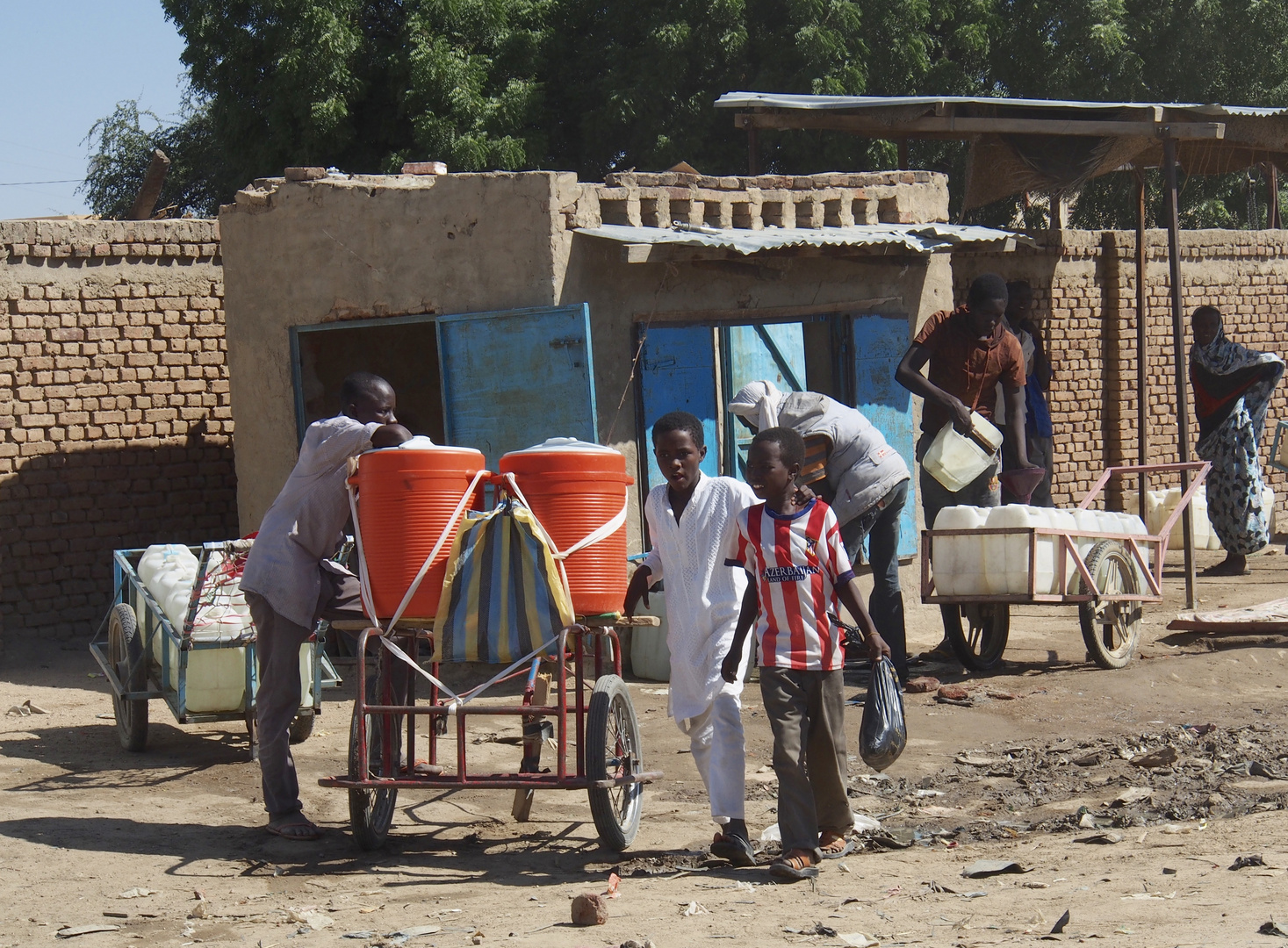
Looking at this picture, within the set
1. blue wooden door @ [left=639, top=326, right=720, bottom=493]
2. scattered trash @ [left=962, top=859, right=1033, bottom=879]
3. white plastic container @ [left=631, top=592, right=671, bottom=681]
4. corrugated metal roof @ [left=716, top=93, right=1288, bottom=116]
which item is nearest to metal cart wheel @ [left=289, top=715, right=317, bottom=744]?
white plastic container @ [left=631, top=592, right=671, bottom=681]

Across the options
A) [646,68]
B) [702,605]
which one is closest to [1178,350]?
[702,605]

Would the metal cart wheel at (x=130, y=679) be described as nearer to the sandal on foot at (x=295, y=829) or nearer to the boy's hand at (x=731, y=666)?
the sandal on foot at (x=295, y=829)

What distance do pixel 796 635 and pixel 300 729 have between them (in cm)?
313

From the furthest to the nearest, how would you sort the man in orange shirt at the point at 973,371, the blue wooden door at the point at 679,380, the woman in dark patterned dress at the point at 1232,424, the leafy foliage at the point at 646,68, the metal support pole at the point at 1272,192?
1. the leafy foliage at the point at 646,68
2. the metal support pole at the point at 1272,192
3. the woman in dark patterned dress at the point at 1232,424
4. the blue wooden door at the point at 679,380
5. the man in orange shirt at the point at 973,371

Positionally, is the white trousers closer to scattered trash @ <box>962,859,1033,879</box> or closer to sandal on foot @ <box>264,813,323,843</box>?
scattered trash @ <box>962,859,1033,879</box>

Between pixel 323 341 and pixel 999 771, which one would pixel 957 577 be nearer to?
pixel 999 771

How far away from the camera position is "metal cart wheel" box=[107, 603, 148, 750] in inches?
263

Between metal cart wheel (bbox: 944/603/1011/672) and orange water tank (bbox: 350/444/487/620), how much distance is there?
143 inches

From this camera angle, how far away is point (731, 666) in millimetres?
4809

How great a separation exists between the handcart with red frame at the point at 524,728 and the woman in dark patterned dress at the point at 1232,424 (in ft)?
23.7

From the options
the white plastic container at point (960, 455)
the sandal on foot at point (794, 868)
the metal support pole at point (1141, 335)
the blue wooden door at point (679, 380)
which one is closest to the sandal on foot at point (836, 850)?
the sandal on foot at point (794, 868)

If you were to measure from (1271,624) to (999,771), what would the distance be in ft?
9.74

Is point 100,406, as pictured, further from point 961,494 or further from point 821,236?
point 961,494

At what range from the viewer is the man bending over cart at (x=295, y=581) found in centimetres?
542
